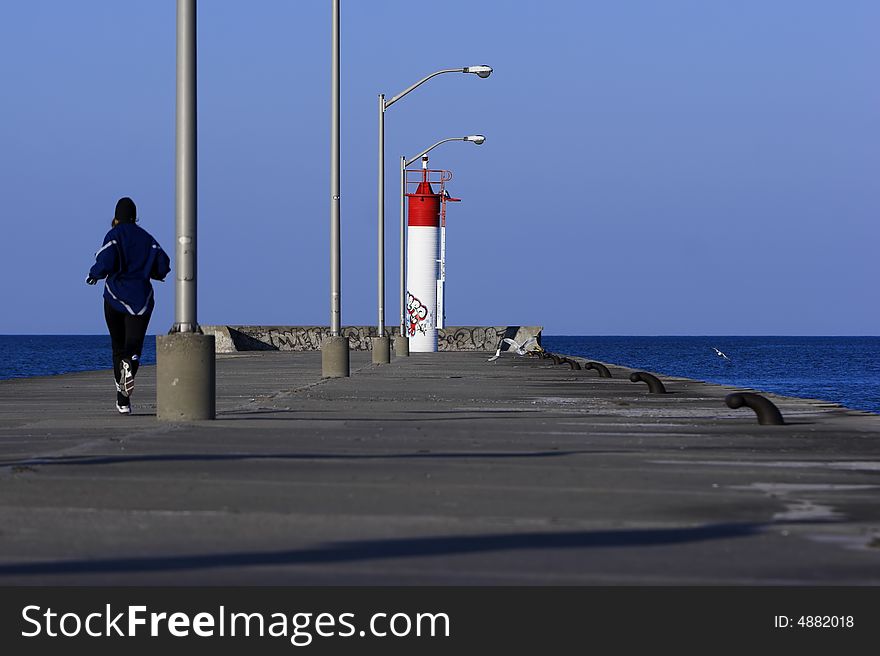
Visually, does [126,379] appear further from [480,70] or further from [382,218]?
[382,218]

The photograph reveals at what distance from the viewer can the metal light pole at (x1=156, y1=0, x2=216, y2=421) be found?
15172mm

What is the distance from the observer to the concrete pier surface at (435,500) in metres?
6.45

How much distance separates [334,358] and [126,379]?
1430cm

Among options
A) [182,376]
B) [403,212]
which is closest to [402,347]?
[403,212]

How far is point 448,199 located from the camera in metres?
67.9

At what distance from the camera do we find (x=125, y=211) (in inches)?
658

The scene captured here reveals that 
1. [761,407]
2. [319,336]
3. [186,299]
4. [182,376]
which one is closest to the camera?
[182,376]

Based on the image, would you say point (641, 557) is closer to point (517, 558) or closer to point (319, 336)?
point (517, 558)

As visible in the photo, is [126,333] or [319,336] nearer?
[126,333]

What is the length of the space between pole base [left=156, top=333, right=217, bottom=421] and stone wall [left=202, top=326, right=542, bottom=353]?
67.0 m

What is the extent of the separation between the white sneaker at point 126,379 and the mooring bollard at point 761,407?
20.2 ft

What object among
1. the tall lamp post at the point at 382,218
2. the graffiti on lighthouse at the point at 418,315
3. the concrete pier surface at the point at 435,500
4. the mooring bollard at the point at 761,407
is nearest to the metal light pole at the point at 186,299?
the concrete pier surface at the point at 435,500

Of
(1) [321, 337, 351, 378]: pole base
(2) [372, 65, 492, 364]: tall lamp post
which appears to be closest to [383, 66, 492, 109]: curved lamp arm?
(2) [372, 65, 492, 364]: tall lamp post

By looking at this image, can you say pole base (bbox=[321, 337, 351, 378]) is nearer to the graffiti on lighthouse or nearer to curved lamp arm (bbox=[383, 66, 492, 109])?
curved lamp arm (bbox=[383, 66, 492, 109])
